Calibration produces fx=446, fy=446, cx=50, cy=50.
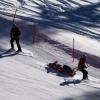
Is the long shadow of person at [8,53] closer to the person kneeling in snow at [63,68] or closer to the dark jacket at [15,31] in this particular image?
the dark jacket at [15,31]

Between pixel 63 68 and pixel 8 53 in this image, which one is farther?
pixel 8 53

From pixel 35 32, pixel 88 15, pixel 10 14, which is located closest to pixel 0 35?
pixel 35 32

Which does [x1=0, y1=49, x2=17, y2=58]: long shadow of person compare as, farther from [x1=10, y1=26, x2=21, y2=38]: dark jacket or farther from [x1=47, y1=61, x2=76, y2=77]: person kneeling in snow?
[x1=47, y1=61, x2=76, y2=77]: person kneeling in snow

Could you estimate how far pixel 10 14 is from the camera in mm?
33375

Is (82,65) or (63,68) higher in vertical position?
(82,65)

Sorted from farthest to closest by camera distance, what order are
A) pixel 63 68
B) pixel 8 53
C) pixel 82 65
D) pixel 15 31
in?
pixel 8 53 → pixel 15 31 → pixel 63 68 → pixel 82 65

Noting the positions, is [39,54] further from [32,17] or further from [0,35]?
[32,17]

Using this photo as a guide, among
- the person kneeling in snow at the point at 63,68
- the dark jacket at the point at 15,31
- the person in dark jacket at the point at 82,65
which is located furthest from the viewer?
the dark jacket at the point at 15,31

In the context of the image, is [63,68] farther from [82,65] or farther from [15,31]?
[15,31]

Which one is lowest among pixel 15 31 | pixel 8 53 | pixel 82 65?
pixel 8 53

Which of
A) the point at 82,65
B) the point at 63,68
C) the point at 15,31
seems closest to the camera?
the point at 82,65

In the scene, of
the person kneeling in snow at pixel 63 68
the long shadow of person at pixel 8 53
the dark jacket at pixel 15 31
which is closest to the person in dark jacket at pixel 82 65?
the person kneeling in snow at pixel 63 68

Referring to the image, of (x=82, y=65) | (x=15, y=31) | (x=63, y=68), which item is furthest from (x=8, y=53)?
(x=82, y=65)

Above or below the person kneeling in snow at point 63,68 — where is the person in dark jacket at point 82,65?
above
